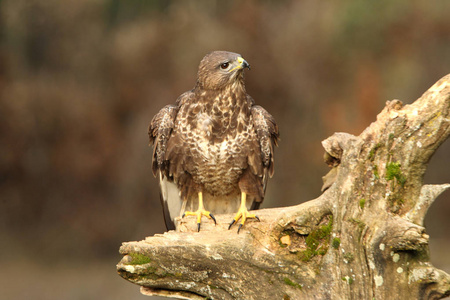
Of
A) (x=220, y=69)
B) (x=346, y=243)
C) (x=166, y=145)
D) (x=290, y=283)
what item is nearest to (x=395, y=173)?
(x=346, y=243)

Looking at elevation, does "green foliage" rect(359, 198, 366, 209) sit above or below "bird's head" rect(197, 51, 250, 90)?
below

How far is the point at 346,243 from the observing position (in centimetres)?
417

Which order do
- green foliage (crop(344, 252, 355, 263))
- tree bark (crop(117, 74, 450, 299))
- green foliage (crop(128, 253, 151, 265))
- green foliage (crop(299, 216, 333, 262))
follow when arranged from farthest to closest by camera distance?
green foliage (crop(128, 253, 151, 265)) < green foliage (crop(299, 216, 333, 262)) < green foliage (crop(344, 252, 355, 263)) < tree bark (crop(117, 74, 450, 299))

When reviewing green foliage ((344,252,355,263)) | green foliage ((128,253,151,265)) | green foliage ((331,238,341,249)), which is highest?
green foliage ((331,238,341,249))

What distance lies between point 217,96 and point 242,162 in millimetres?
666

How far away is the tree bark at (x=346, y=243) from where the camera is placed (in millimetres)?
4008

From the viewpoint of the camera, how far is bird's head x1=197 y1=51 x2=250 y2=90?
18.1 ft

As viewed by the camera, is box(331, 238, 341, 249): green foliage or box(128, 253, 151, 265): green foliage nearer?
box(331, 238, 341, 249): green foliage

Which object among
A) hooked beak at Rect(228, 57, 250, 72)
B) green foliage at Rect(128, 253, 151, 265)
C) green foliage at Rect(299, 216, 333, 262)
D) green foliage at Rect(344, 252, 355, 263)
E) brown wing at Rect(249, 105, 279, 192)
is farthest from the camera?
brown wing at Rect(249, 105, 279, 192)

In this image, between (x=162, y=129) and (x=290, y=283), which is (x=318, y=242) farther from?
(x=162, y=129)

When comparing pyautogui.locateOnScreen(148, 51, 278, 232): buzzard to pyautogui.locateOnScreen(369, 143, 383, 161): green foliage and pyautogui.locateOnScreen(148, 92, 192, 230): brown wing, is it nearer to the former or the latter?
pyautogui.locateOnScreen(148, 92, 192, 230): brown wing

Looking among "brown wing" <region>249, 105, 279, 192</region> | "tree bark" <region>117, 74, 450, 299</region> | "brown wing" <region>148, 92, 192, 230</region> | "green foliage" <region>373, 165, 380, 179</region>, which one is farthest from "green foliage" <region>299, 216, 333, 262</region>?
"brown wing" <region>148, 92, 192, 230</region>

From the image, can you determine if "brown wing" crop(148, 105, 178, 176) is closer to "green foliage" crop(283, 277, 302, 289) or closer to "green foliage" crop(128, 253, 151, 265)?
"green foliage" crop(128, 253, 151, 265)

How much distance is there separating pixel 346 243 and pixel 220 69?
2157mm
